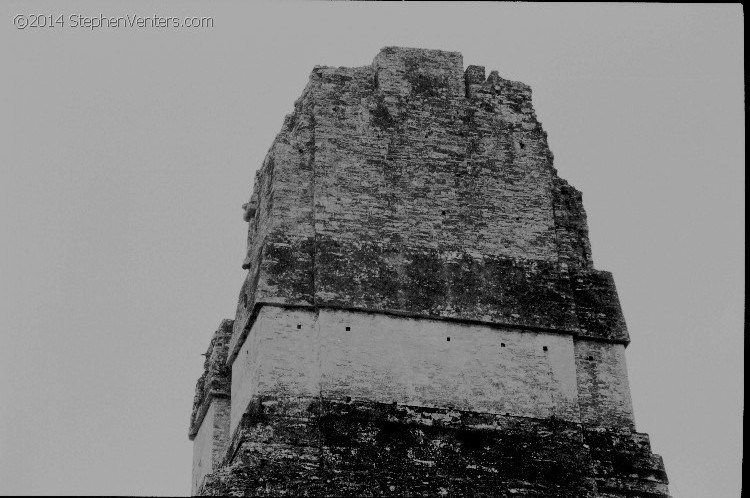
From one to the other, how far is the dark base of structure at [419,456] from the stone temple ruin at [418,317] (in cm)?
3

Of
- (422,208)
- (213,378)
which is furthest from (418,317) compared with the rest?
(213,378)

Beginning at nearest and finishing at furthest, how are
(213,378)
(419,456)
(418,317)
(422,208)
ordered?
(419,456) < (418,317) < (422,208) < (213,378)

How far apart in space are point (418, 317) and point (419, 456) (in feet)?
7.11

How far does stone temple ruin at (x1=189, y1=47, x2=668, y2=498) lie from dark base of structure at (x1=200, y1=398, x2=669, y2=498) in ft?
0.09

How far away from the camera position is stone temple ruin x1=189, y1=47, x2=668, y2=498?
23.0 metres

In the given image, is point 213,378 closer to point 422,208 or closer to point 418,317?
point 418,317

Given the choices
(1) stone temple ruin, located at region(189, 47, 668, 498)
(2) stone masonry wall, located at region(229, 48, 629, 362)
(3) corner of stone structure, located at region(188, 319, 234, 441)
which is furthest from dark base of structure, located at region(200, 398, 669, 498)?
(3) corner of stone structure, located at region(188, 319, 234, 441)

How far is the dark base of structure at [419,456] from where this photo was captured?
22156 millimetres

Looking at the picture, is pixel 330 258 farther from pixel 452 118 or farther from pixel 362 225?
pixel 452 118

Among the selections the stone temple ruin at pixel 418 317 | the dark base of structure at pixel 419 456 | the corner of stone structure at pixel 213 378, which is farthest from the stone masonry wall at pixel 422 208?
the dark base of structure at pixel 419 456

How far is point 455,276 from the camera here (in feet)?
80.9

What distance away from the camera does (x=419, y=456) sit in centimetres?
2303

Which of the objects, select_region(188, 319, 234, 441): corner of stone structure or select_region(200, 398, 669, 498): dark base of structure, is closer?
select_region(200, 398, 669, 498): dark base of structure

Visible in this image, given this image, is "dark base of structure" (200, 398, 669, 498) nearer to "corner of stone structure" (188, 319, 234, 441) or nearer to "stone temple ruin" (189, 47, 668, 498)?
"stone temple ruin" (189, 47, 668, 498)
